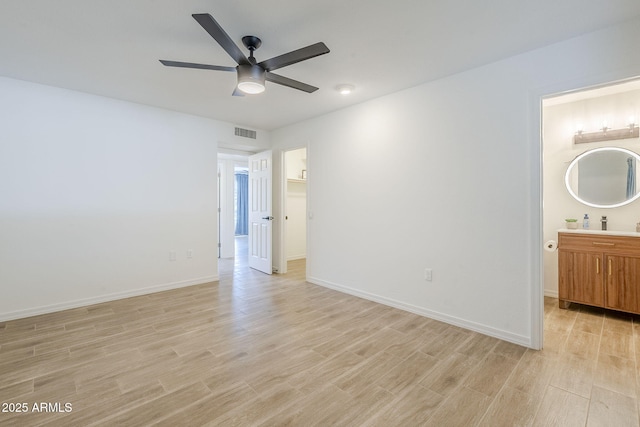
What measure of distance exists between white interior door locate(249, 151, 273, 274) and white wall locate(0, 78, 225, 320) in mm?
858

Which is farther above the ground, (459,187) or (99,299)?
(459,187)

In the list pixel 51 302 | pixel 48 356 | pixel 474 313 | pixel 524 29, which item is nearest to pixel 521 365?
pixel 474 313

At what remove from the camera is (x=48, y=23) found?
208 cm

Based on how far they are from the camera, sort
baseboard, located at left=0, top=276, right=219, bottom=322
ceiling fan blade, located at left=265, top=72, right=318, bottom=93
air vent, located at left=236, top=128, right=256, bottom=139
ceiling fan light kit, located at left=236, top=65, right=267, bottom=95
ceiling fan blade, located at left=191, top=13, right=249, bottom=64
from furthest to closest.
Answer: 1. air vent, located at left=236, top=128, right=256, bottom=139
2. baseboard, located at left=0, top=276, right=219, bottom=322
3. ceiling fan blade, located at left=265, top=72, right=318, bottom=93
4. ceiling fan light kit, located at left=236, top=65, right=267, bottom=95
5. ceiling fan blade, located at left=191, top=13, right=249, bottom=64

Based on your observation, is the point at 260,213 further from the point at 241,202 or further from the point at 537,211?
the point at 241,202

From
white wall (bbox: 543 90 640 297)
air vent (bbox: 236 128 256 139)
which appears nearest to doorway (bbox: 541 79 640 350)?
white wall (bbox: 543 90 640 297)

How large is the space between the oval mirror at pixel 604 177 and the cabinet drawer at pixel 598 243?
22.5 inches

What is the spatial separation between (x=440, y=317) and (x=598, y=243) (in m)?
1.90

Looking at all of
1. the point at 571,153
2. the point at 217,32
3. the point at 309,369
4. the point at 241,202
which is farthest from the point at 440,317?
the point at 241,202

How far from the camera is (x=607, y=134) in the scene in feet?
10.8

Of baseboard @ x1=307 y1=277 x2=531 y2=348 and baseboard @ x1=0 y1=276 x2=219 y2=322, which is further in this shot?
baseboard @ x1=0 y1=276 x2=219 y2=322

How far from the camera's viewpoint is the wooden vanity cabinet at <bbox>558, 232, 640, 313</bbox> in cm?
286

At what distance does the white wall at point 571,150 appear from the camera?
3197 mm

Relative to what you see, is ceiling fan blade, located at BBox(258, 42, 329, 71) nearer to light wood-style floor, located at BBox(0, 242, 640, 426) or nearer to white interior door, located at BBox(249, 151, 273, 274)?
light wood-style floor, located at BBox(0, 242, 640, 426)
